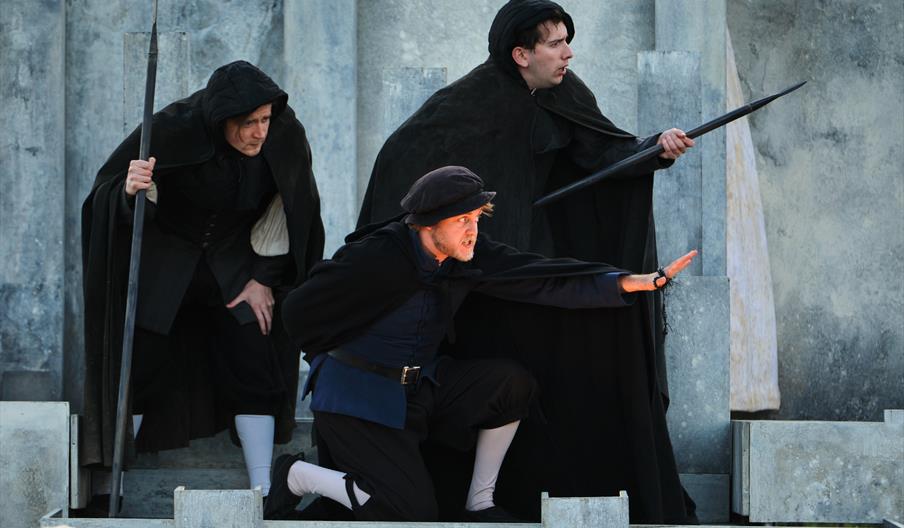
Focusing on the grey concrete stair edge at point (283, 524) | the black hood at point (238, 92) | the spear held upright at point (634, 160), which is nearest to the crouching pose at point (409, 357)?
the grey concrete stair edge at point (283, 524)

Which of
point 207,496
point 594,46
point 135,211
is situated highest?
point 594,46

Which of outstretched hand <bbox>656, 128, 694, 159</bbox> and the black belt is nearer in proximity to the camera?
the black belt

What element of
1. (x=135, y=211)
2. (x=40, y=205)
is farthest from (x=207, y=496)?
(x=40, y=205)

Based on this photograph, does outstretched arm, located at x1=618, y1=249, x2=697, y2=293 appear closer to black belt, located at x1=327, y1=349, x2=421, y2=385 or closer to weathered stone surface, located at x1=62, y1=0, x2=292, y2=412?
black belt, located at x1=327, y1=349, x2=421, y2=385

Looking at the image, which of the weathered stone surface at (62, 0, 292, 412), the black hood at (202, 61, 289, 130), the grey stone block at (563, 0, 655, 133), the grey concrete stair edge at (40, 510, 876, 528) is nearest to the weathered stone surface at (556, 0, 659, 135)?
the grey stone block at (563, 0, 655, 133)

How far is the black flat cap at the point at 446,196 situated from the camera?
18.6 feet

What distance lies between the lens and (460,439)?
19.7 feet

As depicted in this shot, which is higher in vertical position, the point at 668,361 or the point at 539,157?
the point at 539,157

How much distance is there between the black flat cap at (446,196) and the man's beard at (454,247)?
3.4 inches

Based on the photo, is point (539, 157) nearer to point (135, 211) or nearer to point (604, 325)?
point (604, 325)

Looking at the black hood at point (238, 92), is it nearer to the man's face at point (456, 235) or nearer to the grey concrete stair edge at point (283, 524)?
the man's face at point (456, 235)

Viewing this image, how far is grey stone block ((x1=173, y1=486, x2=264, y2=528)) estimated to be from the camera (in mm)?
5371

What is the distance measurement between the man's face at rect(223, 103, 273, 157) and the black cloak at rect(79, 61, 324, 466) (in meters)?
0.05

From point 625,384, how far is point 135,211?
208 centimetres
